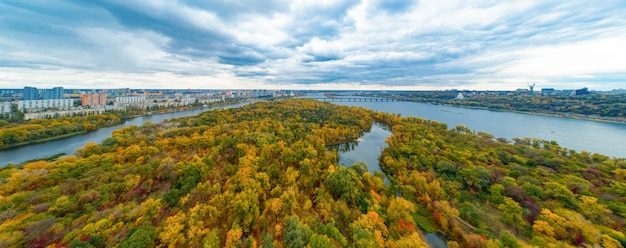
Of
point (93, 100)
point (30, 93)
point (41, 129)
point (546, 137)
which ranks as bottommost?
point (41, 129)

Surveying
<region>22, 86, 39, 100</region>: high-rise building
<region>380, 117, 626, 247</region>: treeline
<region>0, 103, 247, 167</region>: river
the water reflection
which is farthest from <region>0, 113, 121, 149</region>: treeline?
<region>22, 86, 39, 100</region>: high-rise building

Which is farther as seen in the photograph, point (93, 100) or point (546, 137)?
point (93, 100)

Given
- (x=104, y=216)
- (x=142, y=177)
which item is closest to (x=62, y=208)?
(x=104, y=216)

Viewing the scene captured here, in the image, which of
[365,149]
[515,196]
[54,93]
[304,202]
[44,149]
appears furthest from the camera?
[54,93]

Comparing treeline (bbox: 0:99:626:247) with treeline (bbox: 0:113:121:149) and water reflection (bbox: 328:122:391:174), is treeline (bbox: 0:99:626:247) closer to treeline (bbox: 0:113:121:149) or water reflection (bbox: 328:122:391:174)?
water reflection (bbox: 328:122:391:174)

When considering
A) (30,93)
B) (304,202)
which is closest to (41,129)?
(304,202)

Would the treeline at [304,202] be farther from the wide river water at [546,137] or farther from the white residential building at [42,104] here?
the white residential building at [42,104]

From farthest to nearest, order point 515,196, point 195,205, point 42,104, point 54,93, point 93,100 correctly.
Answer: point 54,93 < point 93,100 < point 42,104 < point 515,196 < point 195,205

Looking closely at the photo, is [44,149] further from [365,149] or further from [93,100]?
[93,100]
